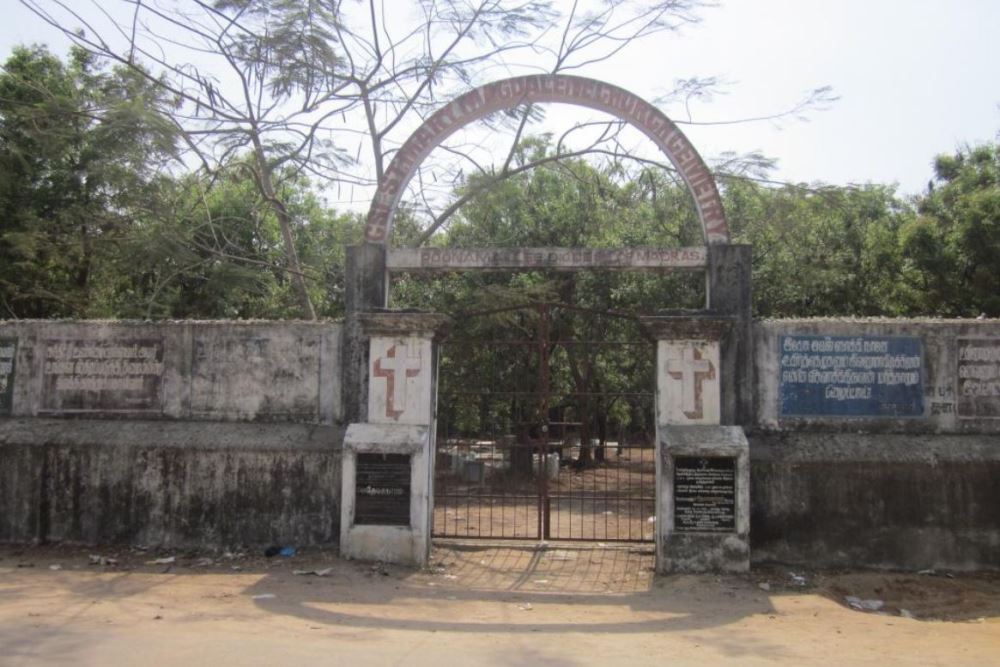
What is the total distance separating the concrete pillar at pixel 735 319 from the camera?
7.70 meters

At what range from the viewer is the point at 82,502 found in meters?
8.05

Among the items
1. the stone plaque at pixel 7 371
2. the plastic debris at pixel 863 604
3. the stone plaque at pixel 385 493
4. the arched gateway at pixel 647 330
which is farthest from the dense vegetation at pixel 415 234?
A: the plastic debris at pixel 863 604

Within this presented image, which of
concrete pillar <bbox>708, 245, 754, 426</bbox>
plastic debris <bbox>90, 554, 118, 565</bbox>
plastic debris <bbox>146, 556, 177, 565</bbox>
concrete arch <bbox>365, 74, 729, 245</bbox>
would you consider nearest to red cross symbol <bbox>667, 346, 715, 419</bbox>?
concrete pillar <bbox>708, 245, 754, 426</bbox>

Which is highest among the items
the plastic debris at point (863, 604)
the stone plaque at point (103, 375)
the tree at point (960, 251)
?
the tree at point (960, 251)

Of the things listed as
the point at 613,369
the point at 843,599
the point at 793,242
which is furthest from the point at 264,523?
the point at 793,242

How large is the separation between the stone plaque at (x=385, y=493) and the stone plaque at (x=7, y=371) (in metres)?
3.82

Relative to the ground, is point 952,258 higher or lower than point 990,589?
higher

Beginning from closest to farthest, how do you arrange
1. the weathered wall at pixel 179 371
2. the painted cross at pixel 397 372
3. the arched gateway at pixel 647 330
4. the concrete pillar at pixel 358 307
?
the arched gateway at pixel 647 330 < the painted cross at pixel 397 372 < the concrete pillar at pixel 358 307 < the weathered wall at pixel 179 371

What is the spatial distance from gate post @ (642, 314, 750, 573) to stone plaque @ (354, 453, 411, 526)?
7.38 ft

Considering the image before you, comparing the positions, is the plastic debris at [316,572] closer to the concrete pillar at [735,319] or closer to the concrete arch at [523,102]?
the concrete arch at [523,102]

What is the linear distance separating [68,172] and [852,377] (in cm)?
1318

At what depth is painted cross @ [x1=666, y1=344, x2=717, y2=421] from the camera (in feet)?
24.8

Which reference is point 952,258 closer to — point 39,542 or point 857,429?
point 857,429

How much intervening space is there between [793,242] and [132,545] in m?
12.5
